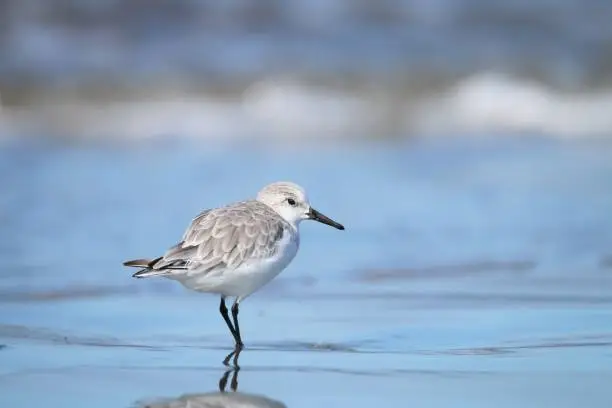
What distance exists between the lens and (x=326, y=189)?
9273 millimetres

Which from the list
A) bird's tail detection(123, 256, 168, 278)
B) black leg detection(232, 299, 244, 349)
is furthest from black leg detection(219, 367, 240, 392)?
bird's tail detection(123, 256, 168, 278)

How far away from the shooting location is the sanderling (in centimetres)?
536

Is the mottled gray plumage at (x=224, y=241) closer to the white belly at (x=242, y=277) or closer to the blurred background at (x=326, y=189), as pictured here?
the white belly at (x=242, y=277)

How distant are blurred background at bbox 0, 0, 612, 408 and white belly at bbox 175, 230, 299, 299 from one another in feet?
0.85

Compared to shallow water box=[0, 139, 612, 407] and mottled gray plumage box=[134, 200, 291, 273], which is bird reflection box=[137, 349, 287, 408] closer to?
shallow water box=[0, 139, 612, 407]

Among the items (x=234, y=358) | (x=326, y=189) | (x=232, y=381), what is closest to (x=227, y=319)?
(x=234, y=358)

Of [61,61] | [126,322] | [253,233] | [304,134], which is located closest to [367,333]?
[253,233]

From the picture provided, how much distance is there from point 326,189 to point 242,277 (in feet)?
12.5

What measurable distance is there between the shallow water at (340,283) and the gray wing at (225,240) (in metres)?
0.38

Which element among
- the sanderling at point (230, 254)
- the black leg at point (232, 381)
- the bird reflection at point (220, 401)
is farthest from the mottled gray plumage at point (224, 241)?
the bird reflection at point (220, 401)

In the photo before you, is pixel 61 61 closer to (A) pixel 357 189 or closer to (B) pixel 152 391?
(A) pixel 357 189

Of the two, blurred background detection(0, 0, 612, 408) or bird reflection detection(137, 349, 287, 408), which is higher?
blurred background detection(0, 0, 612, 408)

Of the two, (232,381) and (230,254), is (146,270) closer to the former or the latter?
(230,254)

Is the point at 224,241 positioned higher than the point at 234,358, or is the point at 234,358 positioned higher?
the point at 224,241
